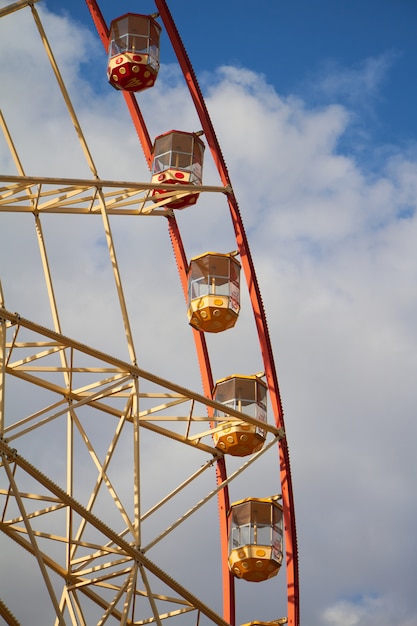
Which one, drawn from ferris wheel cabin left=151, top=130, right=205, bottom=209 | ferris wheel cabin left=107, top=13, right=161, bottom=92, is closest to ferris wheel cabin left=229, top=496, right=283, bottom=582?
ferris wheel cabin left=151, top=130, right=205, bottom=209

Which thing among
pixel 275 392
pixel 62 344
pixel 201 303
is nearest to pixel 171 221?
pixel 201 303

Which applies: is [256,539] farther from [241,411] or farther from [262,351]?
[262,351]

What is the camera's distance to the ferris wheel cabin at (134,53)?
25.9 metres

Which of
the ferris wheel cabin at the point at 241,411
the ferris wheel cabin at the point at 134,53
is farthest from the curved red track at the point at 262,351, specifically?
the ferris wheel cabin at the point at 134,53

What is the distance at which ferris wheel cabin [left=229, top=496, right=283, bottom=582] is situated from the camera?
83.0 feet

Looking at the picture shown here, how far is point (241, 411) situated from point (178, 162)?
4.96 meters

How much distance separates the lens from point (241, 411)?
84.5 feet

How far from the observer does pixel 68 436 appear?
23844 mm

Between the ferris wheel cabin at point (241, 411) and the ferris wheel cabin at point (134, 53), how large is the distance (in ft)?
19.4

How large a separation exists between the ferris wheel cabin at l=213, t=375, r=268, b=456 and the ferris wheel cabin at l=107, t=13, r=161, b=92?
5907 millimetres

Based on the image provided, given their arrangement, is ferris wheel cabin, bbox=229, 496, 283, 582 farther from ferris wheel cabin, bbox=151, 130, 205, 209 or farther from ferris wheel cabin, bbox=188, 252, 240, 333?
ferris wheel cabin, bbox=151, 130, 205, 209

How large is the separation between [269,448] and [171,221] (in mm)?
5152

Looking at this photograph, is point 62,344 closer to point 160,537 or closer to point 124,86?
point 160,537

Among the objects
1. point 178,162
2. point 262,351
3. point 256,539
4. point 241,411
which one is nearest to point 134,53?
point 178,162
